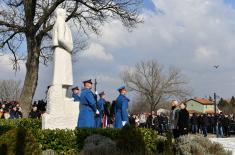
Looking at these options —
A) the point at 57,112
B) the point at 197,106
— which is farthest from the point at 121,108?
the point at 197,106

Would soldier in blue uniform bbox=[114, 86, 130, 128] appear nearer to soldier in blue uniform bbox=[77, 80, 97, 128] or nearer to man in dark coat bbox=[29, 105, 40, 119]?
soldier in blue uniform bbox=[77, 80, 97, 128]

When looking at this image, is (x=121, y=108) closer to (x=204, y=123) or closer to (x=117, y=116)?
(x=117, y=116)

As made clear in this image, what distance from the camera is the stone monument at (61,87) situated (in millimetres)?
13094

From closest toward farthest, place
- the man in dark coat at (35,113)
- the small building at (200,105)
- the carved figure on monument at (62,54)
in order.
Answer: the carved figure on monument at (62,54) < the man in dark coat at (35,113) < the small building at (200,105)

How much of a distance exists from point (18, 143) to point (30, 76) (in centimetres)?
1776

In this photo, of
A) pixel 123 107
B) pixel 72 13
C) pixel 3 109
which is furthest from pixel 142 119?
pixel 123 107

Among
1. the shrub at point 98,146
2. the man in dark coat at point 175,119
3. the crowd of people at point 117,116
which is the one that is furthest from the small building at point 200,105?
the shrub at point 98,146

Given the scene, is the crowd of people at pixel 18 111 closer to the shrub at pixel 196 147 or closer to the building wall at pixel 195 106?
the shrub at pixel 196 147

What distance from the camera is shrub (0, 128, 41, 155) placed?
7.98 metres

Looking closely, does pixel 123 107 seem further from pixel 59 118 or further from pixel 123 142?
pixel 123 142

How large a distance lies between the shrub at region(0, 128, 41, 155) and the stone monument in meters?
4.83

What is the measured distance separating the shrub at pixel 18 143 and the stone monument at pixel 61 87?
15.8ft

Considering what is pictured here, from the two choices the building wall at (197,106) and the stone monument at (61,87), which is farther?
the building wall at (197,106)

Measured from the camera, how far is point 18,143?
8023 mm
